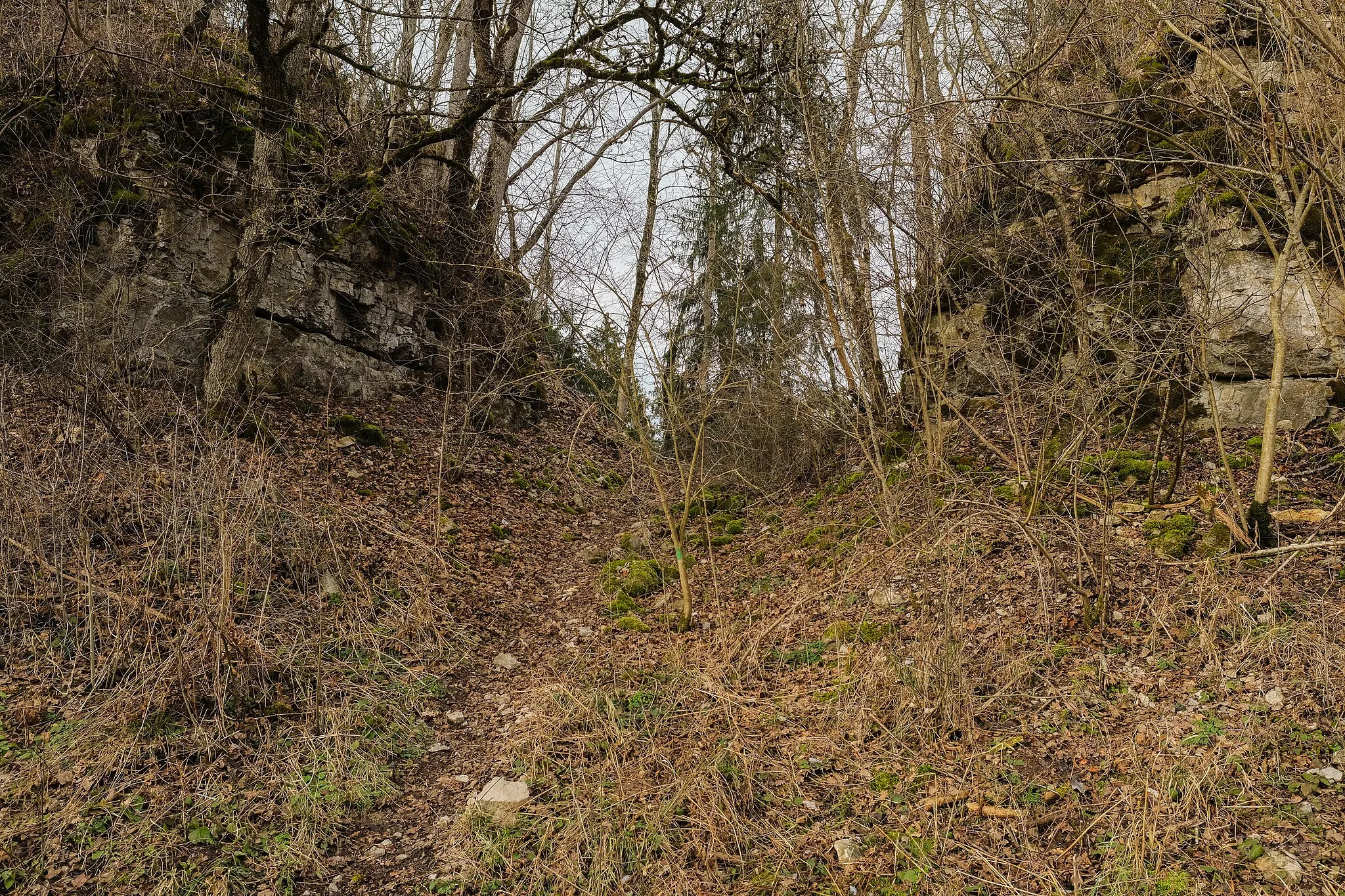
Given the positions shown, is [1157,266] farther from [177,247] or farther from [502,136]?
[177,247]

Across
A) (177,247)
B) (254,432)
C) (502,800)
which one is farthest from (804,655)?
(177,247)

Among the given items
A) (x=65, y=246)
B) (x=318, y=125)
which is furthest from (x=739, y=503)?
(x=65, y=246)

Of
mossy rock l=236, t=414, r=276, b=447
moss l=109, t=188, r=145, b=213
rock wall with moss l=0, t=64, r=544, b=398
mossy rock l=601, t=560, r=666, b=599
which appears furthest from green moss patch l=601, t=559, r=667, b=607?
moss l=109, t=188, r=145, b=213

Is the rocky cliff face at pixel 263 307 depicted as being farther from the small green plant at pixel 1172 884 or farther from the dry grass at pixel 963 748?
the small green plant at pixel 1172 884

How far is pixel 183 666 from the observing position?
13.7 feet

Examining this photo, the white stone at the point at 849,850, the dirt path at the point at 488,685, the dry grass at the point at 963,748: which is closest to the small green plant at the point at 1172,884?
the dry grass at the point at 963,748

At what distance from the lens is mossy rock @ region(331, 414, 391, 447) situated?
834 cm

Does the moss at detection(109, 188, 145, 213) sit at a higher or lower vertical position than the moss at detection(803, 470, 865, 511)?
higher

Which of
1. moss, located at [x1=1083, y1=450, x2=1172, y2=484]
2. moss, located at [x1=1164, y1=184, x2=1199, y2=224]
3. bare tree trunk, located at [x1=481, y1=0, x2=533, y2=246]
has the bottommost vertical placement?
moss, located at [x1=1083, y1=450, x2=1172, y2=484]

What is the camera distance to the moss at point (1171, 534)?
494 centimetres

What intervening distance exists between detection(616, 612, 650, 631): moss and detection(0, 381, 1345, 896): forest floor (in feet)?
0.08

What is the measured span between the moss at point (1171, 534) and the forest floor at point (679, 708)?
0.16ft

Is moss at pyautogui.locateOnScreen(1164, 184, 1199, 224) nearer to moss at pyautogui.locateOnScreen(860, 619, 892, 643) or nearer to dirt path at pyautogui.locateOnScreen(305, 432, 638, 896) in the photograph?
moss at pyautogui.locateOnScreen(860, 619, 892, 643)

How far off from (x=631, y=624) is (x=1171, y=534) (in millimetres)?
4052
